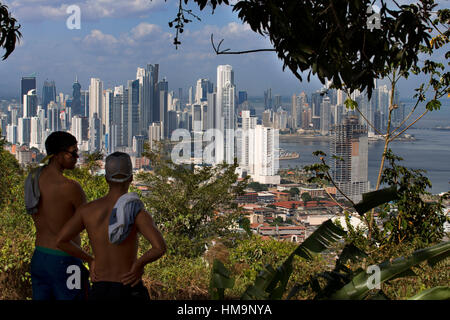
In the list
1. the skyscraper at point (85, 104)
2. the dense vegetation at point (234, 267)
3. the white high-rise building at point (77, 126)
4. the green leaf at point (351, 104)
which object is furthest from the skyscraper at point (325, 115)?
the green leaf at point (351, 104)

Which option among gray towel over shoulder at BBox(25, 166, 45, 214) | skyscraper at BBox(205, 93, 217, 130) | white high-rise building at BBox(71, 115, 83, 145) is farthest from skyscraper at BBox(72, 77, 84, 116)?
Answer: gray towel over shoulder at BBox(25, 166, 45, 214)

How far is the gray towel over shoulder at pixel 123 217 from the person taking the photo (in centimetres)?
192

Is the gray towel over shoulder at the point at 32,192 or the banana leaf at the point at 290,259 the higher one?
the gray towel over shoulder at the point at 32,192

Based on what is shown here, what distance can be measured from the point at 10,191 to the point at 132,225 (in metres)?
6.49

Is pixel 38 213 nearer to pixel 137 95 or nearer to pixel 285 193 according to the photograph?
pixel 285 193

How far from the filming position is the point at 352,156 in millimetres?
8922

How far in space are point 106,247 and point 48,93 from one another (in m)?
26.4

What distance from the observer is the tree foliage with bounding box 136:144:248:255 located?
7.71 metres

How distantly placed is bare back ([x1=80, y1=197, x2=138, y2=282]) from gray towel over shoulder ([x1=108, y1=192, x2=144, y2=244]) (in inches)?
1.5

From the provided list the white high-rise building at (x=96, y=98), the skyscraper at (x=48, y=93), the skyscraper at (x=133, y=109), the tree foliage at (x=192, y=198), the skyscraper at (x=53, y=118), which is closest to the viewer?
the tree foliage at (x=192, y=198)

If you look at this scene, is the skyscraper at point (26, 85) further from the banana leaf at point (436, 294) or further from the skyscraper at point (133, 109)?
the banana leaf at point (436, 294)

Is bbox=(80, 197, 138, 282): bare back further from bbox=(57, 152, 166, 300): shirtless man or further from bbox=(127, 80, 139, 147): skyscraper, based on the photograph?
bbox=(127, 80, 139, 147): skyscraper

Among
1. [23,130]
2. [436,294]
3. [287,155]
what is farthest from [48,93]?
[436,294]

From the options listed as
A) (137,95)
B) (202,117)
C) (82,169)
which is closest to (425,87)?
(82,169)
